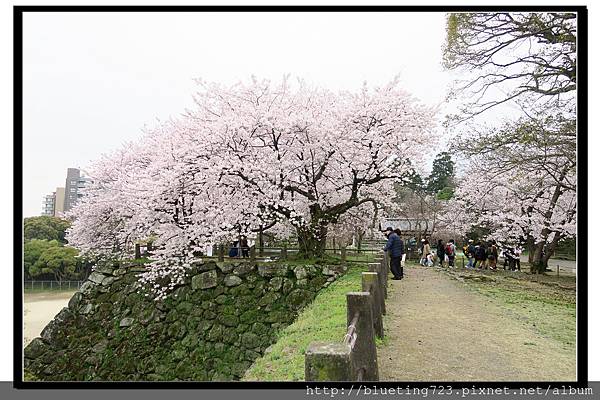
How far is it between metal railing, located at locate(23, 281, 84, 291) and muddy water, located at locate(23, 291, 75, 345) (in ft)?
0.19

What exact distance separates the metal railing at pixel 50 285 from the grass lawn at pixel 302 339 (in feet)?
6.67

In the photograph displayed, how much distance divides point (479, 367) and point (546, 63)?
296 centimetres

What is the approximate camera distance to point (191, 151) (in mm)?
7828

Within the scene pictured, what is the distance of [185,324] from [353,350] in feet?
19.1

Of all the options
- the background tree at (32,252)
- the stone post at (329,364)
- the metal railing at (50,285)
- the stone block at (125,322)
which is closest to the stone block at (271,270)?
the stone block at (125,322)

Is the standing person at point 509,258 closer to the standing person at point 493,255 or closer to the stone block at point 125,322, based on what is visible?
the standing person at point 493,255

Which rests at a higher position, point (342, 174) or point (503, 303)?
point (342, 174)

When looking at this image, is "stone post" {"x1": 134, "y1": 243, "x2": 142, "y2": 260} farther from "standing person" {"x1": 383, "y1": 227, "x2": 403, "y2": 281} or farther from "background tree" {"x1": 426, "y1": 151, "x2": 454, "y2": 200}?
"background tree" {"x1": 426, "y1": 151, "x2": 454, "y2": 200}

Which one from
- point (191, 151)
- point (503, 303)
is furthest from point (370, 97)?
point (503, 303)

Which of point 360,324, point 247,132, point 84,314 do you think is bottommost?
point 84,314

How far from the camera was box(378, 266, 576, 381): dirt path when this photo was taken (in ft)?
10.2

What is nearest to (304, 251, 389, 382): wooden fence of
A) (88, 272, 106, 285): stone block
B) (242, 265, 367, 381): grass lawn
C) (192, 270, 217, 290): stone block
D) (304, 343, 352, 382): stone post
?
(304, 343, 352, 382): stone post

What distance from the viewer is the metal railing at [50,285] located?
3.63m
